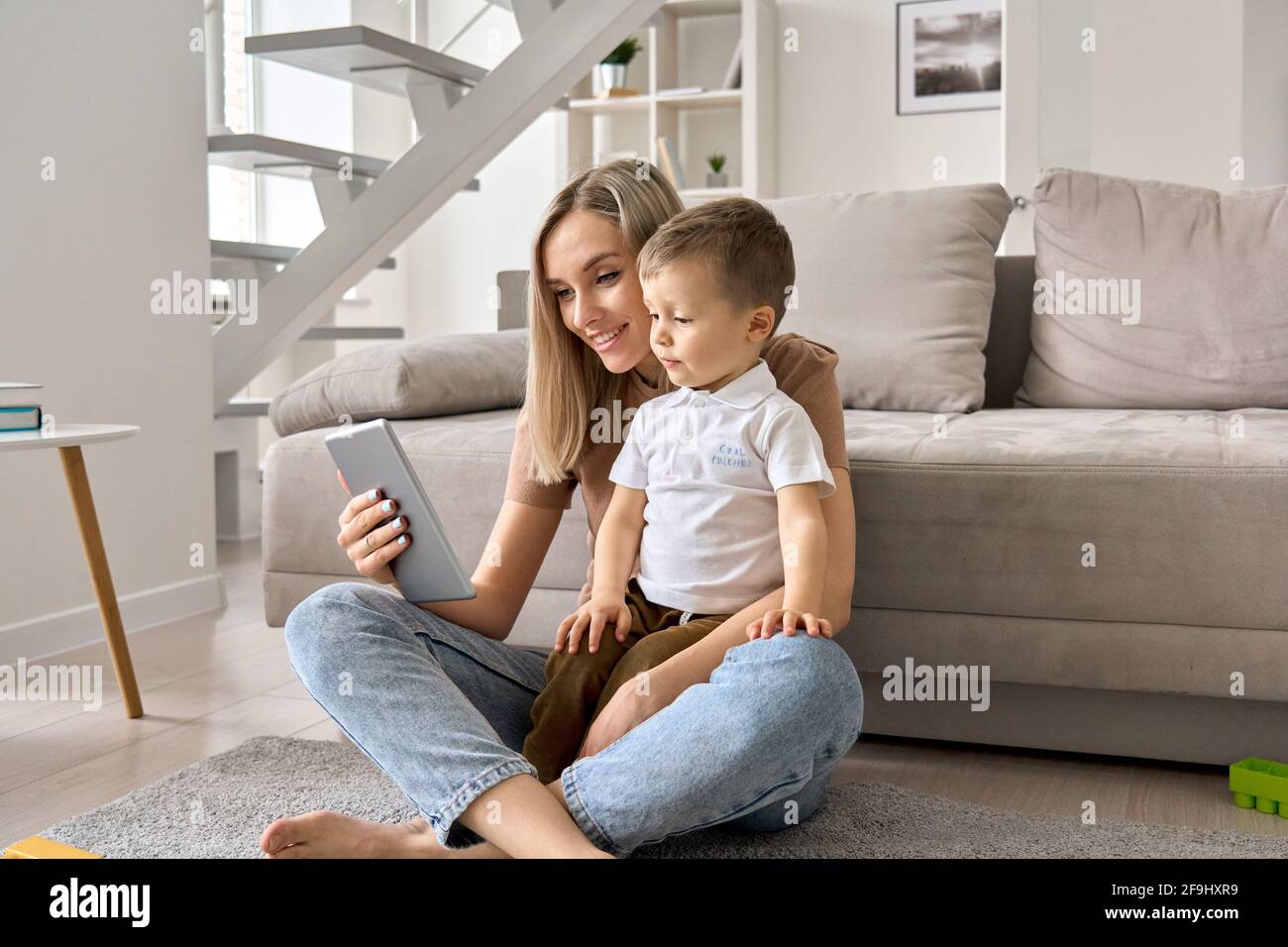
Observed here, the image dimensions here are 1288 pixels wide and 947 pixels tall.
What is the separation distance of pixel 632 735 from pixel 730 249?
519 millimetres

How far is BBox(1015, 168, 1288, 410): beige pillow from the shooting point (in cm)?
217

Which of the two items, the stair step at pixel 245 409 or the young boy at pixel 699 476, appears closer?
the young boy at pixel 699 476

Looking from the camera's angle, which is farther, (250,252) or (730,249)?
(250,252)

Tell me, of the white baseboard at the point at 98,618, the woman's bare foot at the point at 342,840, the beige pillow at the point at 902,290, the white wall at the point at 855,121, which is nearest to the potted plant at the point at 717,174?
the white wall at the point at 855,121

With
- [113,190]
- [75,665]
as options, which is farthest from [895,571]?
[113,190]

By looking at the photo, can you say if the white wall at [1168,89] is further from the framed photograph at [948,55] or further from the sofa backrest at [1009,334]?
the sofa backrest at [1009,334]

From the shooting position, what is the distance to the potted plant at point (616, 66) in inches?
190

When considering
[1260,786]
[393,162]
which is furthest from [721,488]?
[393,162]

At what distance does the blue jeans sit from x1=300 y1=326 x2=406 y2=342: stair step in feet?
8.27

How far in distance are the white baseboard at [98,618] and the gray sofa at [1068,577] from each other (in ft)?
3.39

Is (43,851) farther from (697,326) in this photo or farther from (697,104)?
(697,104)

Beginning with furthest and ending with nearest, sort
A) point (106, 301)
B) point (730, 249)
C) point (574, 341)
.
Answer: point (106, 301) → point (574, 341) → point (730, 249)

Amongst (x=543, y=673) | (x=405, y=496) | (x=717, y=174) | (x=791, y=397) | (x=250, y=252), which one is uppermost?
(x=717, y=174)

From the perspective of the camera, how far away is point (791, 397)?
1.47 m
